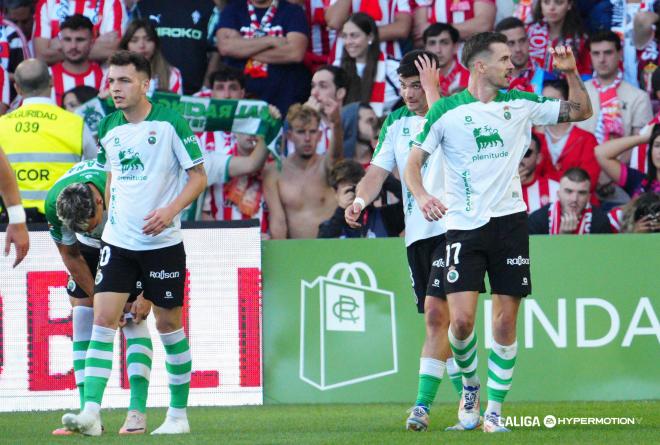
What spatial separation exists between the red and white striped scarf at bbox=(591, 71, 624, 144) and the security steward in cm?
512

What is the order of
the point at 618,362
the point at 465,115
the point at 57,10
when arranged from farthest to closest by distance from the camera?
1. the point at 57,10
2. the point at 618,362
3. the point at 465,115

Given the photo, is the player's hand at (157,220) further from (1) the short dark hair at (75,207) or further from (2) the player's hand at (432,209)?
(2) the player's hand at (432,209)

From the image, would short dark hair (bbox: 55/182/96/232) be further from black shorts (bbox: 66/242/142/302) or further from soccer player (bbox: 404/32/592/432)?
soccer player (bbox: 404/32/592/432)

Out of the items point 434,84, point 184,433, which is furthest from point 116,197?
point 434,84

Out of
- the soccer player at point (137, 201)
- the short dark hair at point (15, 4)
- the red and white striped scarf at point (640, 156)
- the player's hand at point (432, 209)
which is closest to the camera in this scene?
the player's hand at point (432, 209)

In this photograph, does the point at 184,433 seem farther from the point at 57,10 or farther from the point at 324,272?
the point at 57,10

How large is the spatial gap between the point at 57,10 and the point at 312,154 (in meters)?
3.70

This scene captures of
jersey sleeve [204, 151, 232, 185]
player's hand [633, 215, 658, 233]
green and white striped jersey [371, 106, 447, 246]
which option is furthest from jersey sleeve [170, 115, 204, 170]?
player's hand [633, 215, 658, 233]

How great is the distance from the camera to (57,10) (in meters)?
14.4

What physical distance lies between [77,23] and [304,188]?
3.14m

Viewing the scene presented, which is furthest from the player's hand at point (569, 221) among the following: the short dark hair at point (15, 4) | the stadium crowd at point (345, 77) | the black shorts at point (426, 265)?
the short dark hair at point (15, 4)

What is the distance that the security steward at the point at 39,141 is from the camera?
1080 centimetres

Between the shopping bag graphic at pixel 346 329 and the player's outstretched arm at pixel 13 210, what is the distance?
4.67 m

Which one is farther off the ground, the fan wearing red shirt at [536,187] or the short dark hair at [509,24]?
the short dark hair at [509,24]
